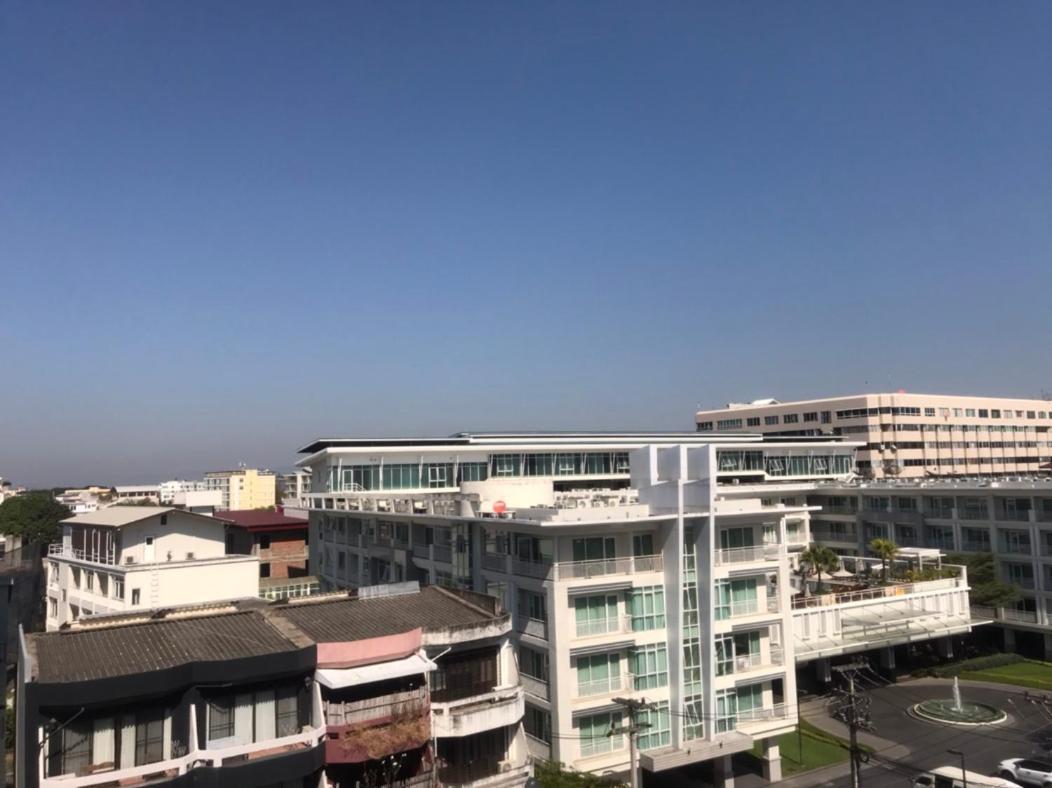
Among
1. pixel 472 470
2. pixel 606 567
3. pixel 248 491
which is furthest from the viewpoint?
pixel 248 491

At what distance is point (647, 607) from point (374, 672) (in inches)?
A: 644

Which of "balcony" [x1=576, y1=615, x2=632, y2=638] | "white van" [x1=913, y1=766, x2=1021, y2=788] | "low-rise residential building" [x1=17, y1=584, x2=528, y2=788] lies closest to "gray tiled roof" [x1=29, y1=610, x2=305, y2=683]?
"low-rise residential building" [x1=17, y1=584, x2=528, y2=788]

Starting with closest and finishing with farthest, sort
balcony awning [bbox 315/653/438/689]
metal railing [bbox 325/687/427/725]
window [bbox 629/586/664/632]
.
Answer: balcony awning [bbox 315/653/438/689] < metal railing [bbox 325/687/427/725] < window [bbox 629/586/664/632]

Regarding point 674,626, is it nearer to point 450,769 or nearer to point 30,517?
point 450,769

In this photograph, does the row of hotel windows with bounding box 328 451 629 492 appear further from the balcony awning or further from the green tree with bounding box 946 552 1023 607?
the balcony awning

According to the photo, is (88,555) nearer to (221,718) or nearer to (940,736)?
(221,718)

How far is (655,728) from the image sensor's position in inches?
1363

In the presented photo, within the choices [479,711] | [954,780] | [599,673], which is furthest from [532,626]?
[954,780]

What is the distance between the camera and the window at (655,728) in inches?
1350

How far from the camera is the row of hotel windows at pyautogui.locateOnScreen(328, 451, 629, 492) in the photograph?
62688 mm

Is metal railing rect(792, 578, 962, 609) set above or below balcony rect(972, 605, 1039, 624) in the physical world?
above

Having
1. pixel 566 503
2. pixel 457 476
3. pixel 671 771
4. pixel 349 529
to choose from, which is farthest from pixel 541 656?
pixel 457 476

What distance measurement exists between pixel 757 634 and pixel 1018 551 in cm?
3281

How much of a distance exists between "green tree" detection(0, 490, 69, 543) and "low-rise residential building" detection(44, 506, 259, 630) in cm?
6049
